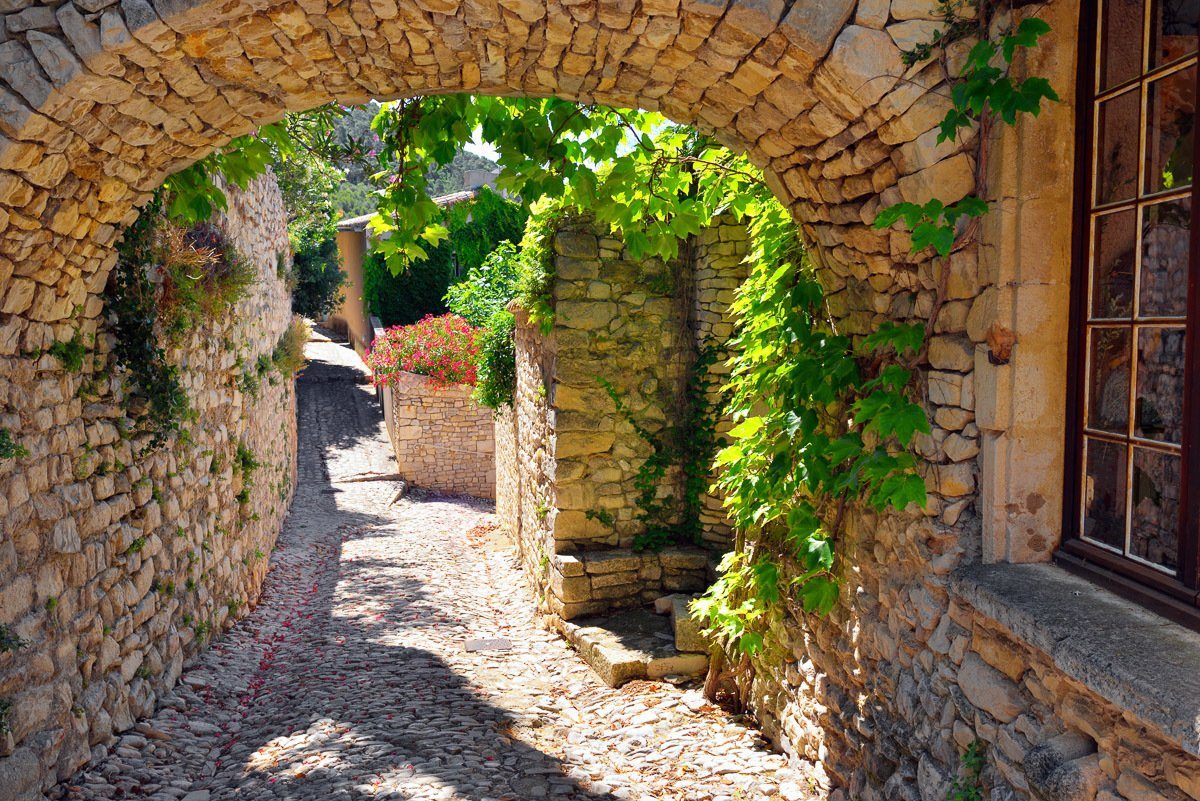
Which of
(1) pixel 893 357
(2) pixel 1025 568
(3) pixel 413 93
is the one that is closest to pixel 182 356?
(3) pixel 413 93

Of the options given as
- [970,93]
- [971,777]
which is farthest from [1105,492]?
[970,93]

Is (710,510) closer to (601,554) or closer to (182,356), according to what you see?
(601,554)

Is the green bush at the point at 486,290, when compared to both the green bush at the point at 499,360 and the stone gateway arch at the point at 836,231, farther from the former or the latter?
the stone gateway arch at the point at 836,231

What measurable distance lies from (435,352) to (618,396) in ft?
26.8

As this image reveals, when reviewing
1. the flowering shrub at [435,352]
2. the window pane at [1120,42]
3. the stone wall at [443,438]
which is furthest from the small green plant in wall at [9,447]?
the stone wall at [443,438]

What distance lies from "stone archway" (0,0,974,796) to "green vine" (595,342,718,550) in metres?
3.08

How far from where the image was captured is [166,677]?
4770mm

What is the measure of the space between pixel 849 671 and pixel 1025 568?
108 centimetres

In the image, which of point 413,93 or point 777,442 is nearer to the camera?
point 413,93

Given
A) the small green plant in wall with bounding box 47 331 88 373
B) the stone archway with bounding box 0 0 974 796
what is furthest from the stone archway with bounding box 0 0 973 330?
the small green plant in wall with bounding box 47 331 88 373

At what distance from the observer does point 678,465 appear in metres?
6.79

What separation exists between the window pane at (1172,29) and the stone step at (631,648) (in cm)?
443

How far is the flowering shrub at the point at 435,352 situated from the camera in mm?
14219

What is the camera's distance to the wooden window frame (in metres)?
2.09
